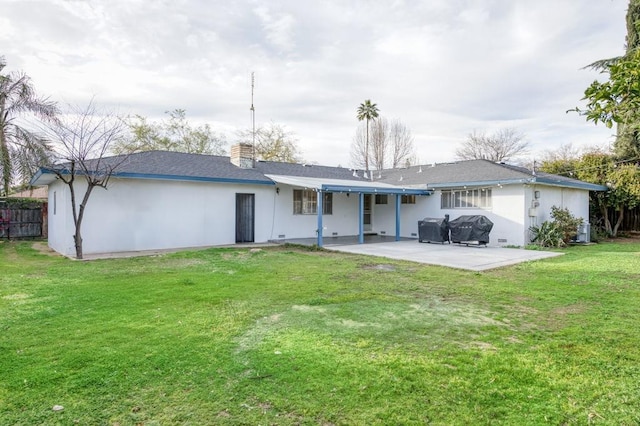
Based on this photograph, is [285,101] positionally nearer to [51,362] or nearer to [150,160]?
[150,160]

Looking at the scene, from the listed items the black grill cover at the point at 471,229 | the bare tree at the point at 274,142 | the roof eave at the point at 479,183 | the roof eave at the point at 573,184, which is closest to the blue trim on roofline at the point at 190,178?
the roof eave at the point at 479,183

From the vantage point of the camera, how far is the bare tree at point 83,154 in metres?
10.4

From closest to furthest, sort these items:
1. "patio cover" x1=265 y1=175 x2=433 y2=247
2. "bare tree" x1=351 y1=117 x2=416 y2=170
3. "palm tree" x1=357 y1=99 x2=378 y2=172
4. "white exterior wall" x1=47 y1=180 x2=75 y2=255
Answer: "white exterior wall" x1=47 y1=180 x2=75 y2=255, "patio cover" x1=265 y1=175 x2=433 y2=247, "palm tree" x1=357 y1=99 x2=378 y2=172, "bare tree" x1=351 y1=117 x2=416 y2=170

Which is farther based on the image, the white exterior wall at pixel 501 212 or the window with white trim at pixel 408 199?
the window with white trim at pixel 408 199

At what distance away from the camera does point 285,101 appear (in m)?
22.6

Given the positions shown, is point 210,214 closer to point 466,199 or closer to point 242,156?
point 242,156

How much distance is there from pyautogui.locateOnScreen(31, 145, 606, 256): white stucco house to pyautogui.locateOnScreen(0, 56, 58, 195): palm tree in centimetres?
149

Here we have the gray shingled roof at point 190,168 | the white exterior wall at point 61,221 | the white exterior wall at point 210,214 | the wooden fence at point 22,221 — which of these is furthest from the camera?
the wooden fence at point 22,221

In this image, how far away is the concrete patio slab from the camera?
9.90m

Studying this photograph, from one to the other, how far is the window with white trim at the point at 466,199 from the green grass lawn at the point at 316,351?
25.9 feet

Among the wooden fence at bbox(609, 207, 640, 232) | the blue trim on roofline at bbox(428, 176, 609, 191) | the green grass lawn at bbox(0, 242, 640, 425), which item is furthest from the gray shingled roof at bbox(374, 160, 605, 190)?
the green grass lawn at bbox(0, 242, 640, 425)

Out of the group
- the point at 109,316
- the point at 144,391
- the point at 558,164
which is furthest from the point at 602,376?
the point at 558,164

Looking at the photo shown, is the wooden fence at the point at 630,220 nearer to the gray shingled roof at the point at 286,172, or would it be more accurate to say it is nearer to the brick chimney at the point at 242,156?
the gray shingled roof at the point at 286,172

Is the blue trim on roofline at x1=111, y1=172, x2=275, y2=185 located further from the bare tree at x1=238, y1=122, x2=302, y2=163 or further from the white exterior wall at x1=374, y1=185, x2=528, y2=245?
the bare tree at x1=238, y1=122, x2=302, y2=163
